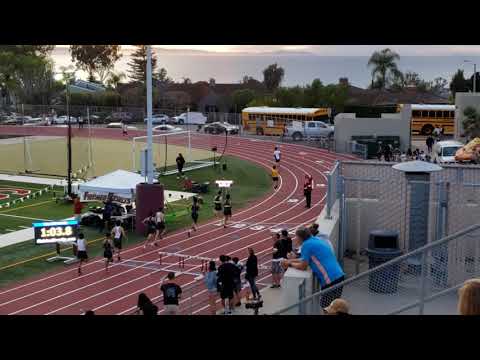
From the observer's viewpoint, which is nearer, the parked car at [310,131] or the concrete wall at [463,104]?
the concrete wall at [463,104]

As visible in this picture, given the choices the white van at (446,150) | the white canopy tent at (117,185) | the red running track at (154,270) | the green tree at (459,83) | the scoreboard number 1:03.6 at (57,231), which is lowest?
the red running track at (154,270)

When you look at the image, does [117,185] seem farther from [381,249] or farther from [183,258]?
[381,249]

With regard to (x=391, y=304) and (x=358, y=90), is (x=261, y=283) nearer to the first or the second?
(x=391, y=304)

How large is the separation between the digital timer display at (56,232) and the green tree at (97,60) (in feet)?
277

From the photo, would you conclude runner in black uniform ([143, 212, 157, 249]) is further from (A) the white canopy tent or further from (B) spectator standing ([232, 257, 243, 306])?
(B) spectator standing ([232, 257, 243, 306])

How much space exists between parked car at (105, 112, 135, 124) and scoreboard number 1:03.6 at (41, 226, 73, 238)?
45898 mm

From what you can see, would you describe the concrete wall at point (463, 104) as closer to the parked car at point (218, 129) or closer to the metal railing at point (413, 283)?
the parked car at point (218, 129)

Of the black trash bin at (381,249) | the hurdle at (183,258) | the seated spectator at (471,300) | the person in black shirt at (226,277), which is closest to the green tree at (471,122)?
the hurdle at (183,258)

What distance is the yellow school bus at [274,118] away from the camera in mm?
47188

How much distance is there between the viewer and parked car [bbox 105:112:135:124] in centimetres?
6166

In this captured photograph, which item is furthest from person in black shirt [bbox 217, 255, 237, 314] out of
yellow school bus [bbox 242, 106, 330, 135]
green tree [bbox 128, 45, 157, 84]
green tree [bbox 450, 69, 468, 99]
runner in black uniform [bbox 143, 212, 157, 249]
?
green tree [bbox 128, 45, 157, 84]

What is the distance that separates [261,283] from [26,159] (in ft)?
72.9

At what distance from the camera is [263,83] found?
345ft
